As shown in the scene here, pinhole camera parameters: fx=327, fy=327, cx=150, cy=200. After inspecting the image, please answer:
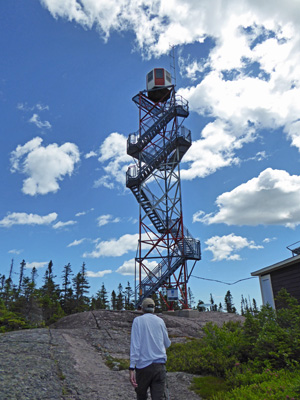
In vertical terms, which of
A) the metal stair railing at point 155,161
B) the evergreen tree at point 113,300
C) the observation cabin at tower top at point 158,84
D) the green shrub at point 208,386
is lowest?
the green shrub at point 208,386

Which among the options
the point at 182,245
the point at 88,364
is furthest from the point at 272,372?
the point at 182,245

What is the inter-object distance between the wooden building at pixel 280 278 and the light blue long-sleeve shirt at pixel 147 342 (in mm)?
11010

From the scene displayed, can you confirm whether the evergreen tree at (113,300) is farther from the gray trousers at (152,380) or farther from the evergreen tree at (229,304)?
the gray trousers at (152,380)

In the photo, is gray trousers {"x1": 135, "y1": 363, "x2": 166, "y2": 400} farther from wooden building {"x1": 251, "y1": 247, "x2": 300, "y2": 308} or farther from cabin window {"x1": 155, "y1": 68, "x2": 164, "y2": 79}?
cabin window {"x1": 155, "y1": 68, "x2": 164, "y2": 79}

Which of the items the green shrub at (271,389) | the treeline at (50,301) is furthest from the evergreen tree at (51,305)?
the green shrub at (271,389)

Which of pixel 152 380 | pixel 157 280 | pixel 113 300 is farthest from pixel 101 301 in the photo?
pixel 152 380

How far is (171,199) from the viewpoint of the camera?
2692 cm

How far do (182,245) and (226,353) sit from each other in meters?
15.2

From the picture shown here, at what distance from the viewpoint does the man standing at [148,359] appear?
4.74 meters

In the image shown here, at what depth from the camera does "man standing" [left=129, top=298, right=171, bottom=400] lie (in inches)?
187

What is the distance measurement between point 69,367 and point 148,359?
5.55 meters

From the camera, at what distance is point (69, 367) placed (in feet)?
30.2

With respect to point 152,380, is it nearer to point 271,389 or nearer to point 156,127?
point 271,389

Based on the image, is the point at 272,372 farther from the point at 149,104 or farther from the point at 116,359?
the point at 149,104
